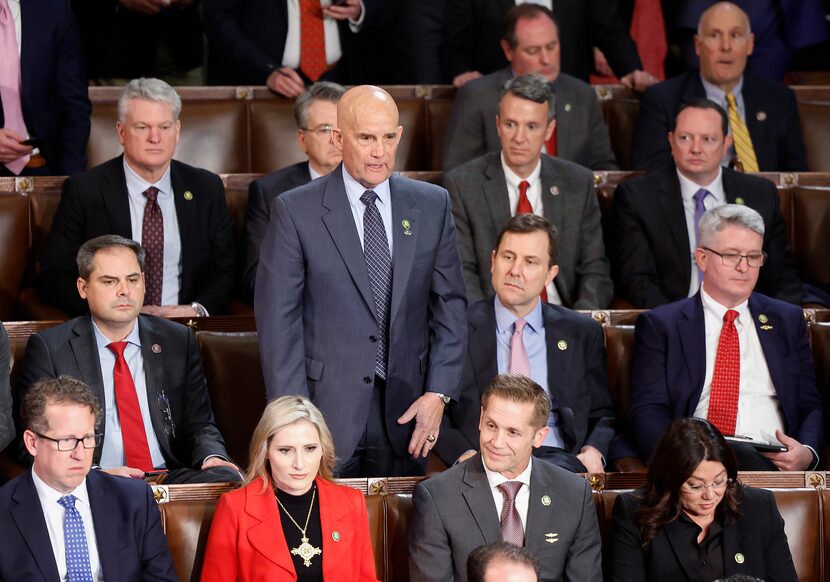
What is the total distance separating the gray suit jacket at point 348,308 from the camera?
2.83 meters

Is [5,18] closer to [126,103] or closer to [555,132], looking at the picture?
[126,103]

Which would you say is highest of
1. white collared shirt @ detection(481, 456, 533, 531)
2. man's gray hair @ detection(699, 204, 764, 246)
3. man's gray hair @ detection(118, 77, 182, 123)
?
man's gray hair @ detection(118, 77, 182, 123)

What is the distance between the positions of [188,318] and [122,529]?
0.87m

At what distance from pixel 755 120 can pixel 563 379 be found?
1.70 metres

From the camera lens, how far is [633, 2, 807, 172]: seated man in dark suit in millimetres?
4641

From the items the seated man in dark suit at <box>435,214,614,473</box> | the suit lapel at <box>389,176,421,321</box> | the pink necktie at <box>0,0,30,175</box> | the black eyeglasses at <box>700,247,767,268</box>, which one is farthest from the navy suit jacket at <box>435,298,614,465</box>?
the pink necktie at <box>0,0,30,175</box>

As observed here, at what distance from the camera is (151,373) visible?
3246mm

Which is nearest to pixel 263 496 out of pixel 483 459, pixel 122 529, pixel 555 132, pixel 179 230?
pixel 122 529

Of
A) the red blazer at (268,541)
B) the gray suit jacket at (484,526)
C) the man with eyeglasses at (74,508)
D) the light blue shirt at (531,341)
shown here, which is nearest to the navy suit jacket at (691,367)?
the light blue shirt at (531,341)

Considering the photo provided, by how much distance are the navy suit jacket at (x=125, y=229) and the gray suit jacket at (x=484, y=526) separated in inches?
51.0

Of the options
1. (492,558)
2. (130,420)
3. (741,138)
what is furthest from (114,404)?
(741,138)

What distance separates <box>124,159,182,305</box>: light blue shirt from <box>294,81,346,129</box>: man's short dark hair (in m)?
0.43

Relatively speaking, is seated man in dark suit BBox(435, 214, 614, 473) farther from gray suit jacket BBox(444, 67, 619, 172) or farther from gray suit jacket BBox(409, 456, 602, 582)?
gray suit jacket BBox(444, 67, 619, 172)

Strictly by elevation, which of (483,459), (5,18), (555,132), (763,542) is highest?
(5,18)
